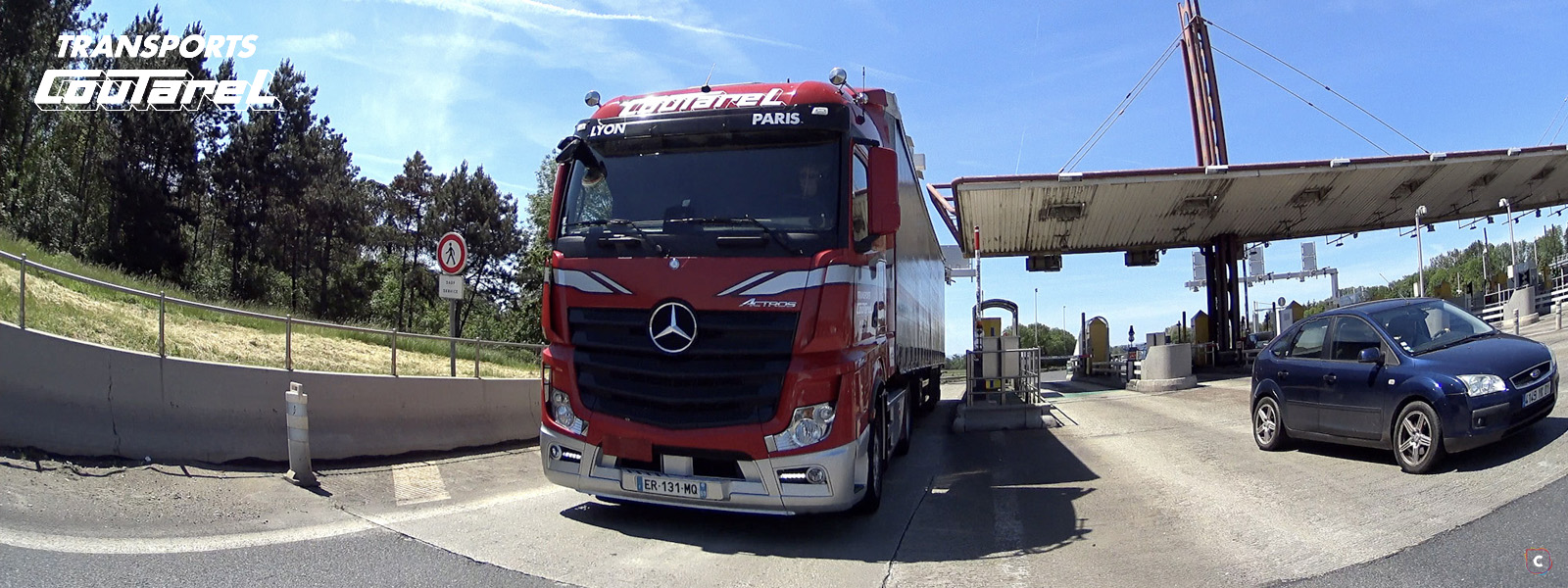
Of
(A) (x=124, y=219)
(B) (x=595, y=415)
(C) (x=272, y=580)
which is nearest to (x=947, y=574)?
(B) (x=595, y=415)

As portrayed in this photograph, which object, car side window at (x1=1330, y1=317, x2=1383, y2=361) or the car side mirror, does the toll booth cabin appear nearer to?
car side window at (x1=1330, y1=317, x2=1383, y2=361)

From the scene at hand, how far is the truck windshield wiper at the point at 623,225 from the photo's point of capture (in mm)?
6105

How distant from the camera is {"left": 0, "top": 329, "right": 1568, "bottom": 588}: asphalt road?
4883mm

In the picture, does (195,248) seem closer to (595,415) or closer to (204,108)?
(204,108)

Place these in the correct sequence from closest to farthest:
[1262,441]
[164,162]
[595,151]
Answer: [595,151]
[1262,441]
[164,162]

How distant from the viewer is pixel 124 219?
1358 inches

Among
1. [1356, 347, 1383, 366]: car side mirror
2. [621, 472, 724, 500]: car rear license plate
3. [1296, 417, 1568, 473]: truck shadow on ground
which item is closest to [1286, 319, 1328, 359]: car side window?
[1356, 347, 1383, 366]: car side mirror

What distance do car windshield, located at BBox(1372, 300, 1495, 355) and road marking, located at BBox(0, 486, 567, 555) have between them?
831 centimetres

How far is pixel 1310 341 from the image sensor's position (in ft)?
28.3

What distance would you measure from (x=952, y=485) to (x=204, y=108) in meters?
40.3

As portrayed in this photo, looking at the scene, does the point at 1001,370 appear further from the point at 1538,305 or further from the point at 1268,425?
the point at 1538,305

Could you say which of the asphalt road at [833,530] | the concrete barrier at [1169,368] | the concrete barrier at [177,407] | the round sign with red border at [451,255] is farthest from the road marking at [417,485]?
the concrete barrier at [1169,368]

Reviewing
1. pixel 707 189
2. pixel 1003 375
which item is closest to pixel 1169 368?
pixel 1003 375

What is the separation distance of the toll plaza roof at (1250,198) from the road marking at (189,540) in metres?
17.9
